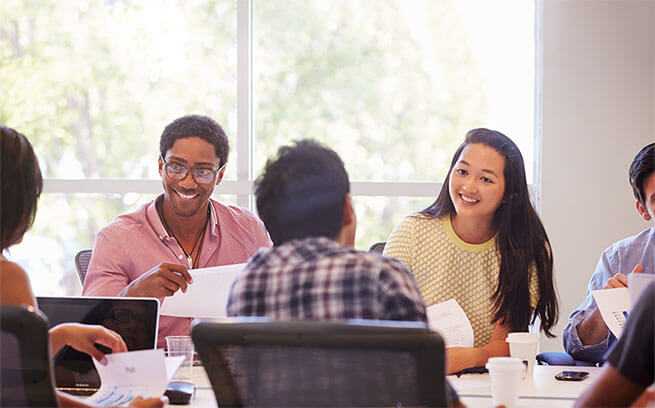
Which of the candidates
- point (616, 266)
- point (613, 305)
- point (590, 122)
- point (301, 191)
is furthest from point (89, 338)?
point (590, 122)

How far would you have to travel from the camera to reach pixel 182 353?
84.1 inches

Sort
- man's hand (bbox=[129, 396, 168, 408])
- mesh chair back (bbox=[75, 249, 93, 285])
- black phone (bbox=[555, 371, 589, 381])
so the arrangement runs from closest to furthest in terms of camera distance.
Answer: man's hand (bbox=[129, 396, 168, 408])
black phone (bbox=[555, 371, 589, 381])
mesh chair back (bbox=[75, 249, 93, 285])

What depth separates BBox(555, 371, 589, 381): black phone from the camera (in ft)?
7.22

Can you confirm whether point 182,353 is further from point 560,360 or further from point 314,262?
point 560,360

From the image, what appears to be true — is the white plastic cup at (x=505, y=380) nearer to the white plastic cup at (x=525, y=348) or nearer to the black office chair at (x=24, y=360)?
the white plastic cup at (x=525, y=348)

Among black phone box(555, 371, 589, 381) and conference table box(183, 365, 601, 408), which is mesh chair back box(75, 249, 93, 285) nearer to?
conference table box(183, 365, 601, 408)

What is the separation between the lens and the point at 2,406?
1.54m

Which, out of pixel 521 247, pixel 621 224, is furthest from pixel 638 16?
pixel 521 247

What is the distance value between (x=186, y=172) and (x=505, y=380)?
3.81 feet

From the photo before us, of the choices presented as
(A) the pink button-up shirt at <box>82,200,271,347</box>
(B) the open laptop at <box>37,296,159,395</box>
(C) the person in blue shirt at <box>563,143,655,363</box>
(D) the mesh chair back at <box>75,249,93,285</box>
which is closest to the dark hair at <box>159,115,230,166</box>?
(A) the pink button-up shirt at <box>82,200,271,347</box>

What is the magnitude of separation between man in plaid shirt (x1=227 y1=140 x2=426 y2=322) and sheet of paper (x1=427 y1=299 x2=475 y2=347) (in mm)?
721

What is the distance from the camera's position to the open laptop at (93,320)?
1.97 m

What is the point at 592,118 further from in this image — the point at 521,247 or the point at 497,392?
the point at 497,392

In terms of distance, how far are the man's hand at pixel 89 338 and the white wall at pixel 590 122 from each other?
2.62 metres
